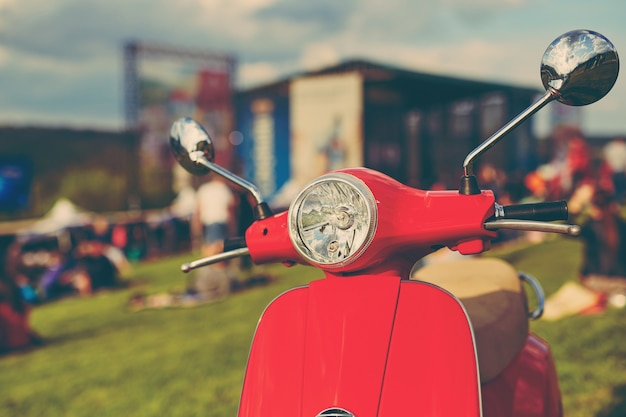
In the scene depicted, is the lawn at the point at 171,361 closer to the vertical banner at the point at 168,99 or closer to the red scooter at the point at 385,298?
the red scooter at the point at 385,298

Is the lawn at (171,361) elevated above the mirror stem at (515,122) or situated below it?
below

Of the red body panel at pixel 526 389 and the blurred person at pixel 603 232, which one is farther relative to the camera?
the blurred person at pixel 603 232

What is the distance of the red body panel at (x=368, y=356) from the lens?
4.16 feet

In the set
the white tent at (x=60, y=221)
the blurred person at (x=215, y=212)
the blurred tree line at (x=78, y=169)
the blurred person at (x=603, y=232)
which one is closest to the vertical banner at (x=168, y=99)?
the blurred tree line at (x=78, y=169)

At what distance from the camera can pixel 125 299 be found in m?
7.75

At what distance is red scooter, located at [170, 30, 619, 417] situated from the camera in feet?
4.21

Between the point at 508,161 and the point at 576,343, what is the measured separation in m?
18.3

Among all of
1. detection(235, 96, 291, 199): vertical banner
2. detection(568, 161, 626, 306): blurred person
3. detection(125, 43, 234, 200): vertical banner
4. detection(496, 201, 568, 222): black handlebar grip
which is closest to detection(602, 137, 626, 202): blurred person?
detection(568, 161, 626, 306): blurred person

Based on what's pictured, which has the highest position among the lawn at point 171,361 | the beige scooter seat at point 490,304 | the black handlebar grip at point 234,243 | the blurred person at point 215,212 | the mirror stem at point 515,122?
the mirror stem at point 515,122

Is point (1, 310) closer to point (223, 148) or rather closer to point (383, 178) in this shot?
point (383, 178)

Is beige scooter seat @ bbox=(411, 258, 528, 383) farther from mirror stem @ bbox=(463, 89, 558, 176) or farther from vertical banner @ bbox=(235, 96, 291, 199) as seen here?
vertical banner @ bbox=(235, 96, 291, 199)

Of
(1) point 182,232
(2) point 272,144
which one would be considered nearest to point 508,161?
(2) point 272,144

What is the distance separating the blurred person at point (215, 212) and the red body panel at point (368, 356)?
687 centimetres

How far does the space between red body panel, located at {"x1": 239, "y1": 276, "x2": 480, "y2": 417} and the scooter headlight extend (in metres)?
0.11
